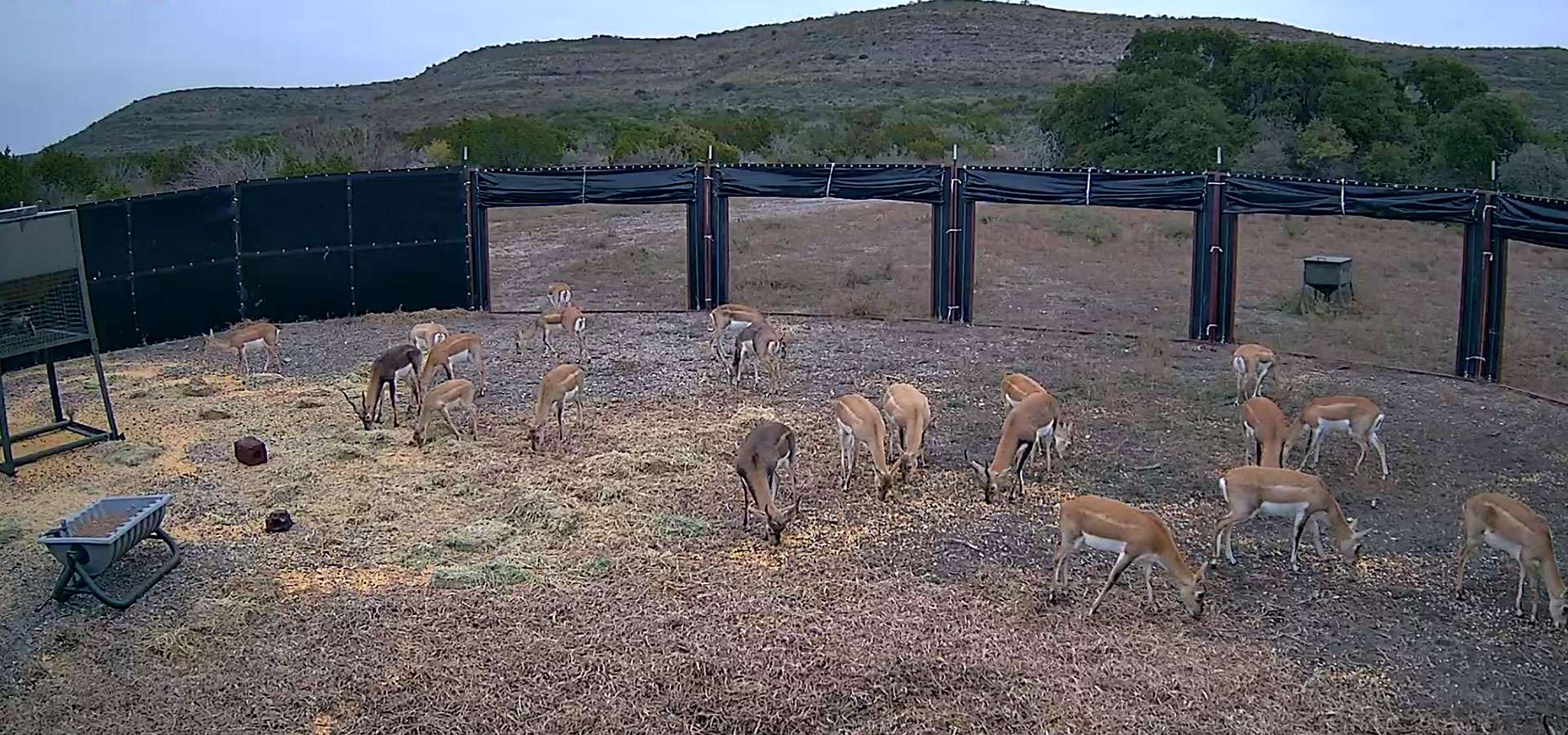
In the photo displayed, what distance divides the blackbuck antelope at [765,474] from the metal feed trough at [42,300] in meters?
6.45

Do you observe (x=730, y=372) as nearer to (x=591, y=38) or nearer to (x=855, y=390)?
(x=855, y=390)

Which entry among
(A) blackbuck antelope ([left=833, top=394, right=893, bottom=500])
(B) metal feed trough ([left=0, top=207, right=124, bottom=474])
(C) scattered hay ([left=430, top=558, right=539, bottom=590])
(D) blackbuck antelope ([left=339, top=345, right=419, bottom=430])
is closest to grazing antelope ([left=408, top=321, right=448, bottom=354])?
(D) blackbuck antelope ([left=339, top=345, right=419, bottom=430])

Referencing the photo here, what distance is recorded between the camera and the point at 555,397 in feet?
43.5

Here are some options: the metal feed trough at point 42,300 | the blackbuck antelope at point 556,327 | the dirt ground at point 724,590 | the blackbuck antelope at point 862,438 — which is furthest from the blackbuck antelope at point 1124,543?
the metal feed trough at point 42,300

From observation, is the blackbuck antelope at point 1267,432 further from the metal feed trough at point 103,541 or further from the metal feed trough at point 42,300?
the metal feed trough at point 42,300

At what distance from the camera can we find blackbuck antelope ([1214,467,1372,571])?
9.95 metres

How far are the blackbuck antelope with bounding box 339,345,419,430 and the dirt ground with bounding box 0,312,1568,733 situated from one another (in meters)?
0.37

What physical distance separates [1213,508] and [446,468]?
663 centimetres

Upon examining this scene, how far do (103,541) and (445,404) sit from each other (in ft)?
14.3

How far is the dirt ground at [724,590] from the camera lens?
7.95 meters

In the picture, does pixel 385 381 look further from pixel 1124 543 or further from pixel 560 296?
pixel 1124 543

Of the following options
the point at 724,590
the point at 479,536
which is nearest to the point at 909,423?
the point at 724,590

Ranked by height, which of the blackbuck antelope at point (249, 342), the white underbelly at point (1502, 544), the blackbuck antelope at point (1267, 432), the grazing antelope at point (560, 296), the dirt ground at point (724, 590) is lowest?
the dirt ground at point (724, 590)

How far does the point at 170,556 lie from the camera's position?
10.2 meters
